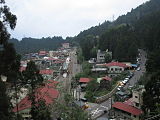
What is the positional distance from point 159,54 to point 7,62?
20.7 metres

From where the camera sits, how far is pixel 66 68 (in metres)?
52.0

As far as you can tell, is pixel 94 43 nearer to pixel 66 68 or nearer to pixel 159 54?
pixel 66 68

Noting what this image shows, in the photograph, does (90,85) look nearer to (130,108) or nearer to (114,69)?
(114,69)

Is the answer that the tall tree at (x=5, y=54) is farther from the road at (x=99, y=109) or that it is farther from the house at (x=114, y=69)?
the house at (x=114, y=69)

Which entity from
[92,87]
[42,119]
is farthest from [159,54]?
[42,119]

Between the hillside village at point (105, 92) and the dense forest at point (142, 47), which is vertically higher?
the dense forest at point (142, 47)

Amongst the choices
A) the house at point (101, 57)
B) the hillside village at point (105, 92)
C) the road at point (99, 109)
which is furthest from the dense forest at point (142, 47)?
the road at point (99, 109)

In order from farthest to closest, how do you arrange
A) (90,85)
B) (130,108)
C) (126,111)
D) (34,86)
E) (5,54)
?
1. (90,85)
2. (130,108)
3. (126,111)
4. (34,86)
5. (5,54)

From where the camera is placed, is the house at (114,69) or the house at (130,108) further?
the house at (114,69)

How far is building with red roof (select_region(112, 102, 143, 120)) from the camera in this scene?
69.8 ft

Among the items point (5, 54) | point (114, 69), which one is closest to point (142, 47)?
point (114, 69)

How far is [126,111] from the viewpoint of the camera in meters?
21.8

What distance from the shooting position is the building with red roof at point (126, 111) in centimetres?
2127

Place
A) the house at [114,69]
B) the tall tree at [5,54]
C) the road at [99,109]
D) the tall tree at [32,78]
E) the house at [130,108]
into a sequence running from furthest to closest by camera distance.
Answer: the house at [114,69] → the road at [99,109] → the house at [130,108] → the tall tree at [32,78] → the tall tree at [5,54]
